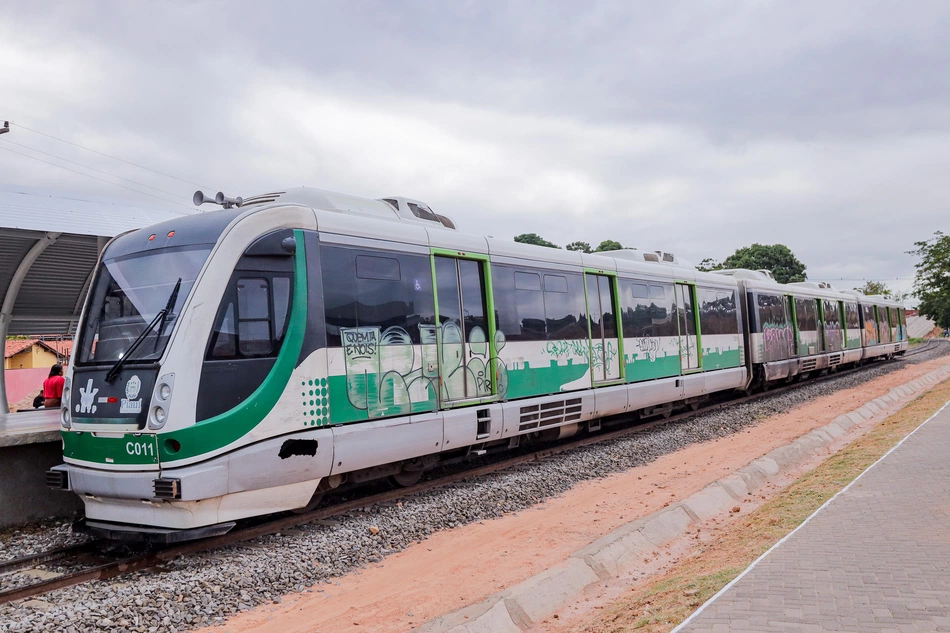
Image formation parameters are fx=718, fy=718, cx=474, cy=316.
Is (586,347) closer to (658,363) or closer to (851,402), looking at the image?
(658,363)

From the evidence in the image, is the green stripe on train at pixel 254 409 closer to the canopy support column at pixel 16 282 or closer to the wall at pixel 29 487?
the wall at pixel 29 487

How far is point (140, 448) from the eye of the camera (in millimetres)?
6629

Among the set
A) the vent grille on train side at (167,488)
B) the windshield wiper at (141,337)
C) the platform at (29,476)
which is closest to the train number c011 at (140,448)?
the vent grille on train side at (167,488)

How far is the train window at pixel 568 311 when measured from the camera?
1166 cm

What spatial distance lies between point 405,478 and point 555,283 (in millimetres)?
4286

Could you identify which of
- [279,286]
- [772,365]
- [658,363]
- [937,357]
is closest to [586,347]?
[658,363]

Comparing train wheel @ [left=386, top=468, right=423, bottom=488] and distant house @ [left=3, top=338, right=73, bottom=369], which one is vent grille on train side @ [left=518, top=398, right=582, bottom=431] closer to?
train wheel @ [left=386, top=468, right=423, bottom=488]

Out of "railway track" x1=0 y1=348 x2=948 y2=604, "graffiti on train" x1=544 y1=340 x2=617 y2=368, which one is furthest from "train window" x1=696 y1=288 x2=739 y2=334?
"railway track" x1=0 y1=348 x2=948 y2=604

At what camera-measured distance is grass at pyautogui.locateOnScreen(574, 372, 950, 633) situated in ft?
17.1

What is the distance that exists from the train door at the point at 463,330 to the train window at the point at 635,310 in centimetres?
444

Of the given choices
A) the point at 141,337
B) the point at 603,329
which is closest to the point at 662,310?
the point at 603,329

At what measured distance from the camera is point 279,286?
24.3 ft

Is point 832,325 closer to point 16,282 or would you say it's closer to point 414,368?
point 414,368

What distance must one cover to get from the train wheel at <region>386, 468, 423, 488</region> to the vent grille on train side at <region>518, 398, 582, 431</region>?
190 centimetres
